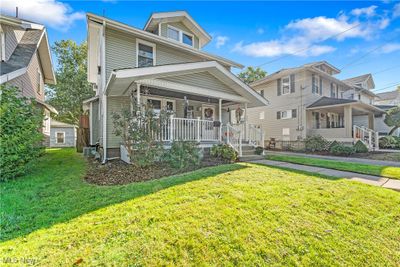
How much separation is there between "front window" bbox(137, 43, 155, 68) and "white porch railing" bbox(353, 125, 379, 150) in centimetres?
1480

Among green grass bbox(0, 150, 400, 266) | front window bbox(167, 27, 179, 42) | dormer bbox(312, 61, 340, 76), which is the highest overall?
dormer bbox(312, 61, 340, 76)

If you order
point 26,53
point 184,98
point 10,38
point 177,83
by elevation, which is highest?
point 10,38

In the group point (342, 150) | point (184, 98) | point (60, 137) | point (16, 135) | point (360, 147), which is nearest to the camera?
point (16, 135)

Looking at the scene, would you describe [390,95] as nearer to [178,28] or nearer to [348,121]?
[348,121]

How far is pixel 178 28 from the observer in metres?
12.7

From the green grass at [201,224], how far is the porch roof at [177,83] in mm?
4245

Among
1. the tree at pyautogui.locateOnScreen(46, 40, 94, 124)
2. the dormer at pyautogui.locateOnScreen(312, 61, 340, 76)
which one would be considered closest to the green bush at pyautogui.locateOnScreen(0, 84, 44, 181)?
the dormer at pyautogui.locateOnScreen(312, 61, 340, 76)

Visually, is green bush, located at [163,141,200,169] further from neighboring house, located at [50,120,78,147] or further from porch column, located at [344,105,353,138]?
neighboring house, located at [50,120,78,147]

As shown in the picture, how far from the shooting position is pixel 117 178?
5938mm

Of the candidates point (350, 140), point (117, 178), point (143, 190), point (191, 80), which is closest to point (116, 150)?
point (117, 178)

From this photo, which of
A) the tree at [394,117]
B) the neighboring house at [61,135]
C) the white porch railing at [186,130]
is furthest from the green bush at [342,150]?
the neighboring house at [61,135]

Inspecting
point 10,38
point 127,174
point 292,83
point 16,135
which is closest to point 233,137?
point 127,174

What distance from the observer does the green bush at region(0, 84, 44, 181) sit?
17.5ft

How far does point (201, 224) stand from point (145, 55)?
9.66 metres
